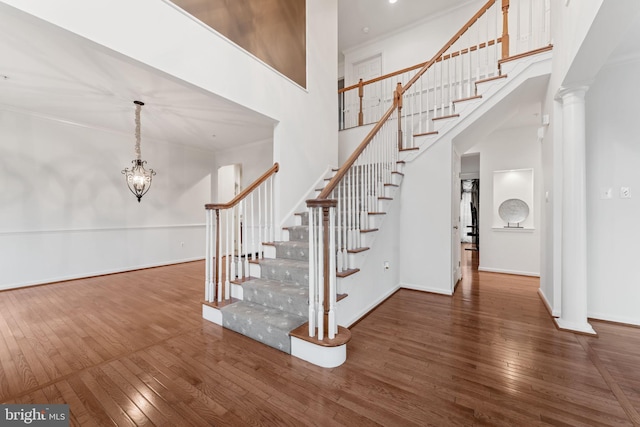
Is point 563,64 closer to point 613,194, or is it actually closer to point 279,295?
point 613,194

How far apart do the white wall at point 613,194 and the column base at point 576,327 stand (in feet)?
1.79

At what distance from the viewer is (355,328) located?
262cm

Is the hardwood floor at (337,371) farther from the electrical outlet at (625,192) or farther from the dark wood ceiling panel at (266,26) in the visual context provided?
the dark wood ceiling panel at (266,26)

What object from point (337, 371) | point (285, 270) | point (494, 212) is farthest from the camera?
point (494, 212)

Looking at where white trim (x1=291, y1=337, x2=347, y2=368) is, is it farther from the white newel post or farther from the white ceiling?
the white ceiling

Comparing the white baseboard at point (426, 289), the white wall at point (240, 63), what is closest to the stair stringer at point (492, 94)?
the white wall at point (240, 63)

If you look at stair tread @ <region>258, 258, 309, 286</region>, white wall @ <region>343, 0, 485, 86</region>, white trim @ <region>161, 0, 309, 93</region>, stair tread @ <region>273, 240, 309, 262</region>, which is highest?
white wall @ <region>343, 0, 485, 86</region>

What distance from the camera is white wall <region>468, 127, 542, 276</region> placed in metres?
4.84

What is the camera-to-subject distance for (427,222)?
3779mm

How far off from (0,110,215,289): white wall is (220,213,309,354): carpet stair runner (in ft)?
12.8

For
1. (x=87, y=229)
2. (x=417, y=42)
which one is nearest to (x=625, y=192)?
(x=417, y=42)

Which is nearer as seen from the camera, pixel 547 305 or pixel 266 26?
pixel 547 305

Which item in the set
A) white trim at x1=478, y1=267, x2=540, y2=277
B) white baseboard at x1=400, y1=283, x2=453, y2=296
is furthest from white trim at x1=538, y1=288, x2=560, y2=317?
white trim at x1=478, y1=267, x2=540, y2=277

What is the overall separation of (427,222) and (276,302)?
251 centimetres
